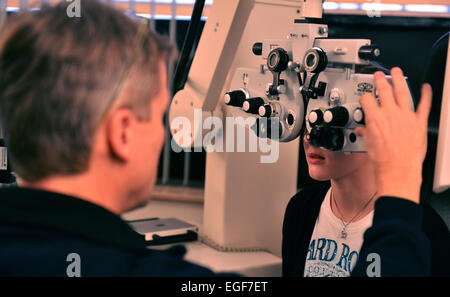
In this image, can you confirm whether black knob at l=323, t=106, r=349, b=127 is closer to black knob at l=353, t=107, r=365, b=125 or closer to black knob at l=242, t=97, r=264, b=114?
black knob at l=353, t=107, r=365, b=125

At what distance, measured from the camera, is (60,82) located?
637mm

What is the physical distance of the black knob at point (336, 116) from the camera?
964 millimetres

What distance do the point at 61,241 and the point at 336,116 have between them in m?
0.55

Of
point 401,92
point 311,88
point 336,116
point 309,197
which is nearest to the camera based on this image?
point 401,92

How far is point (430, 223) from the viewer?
1.19m

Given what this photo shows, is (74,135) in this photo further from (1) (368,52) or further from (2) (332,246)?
(2) (332,246)

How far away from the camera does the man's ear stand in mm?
666

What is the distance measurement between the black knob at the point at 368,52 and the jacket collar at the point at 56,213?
60cm
